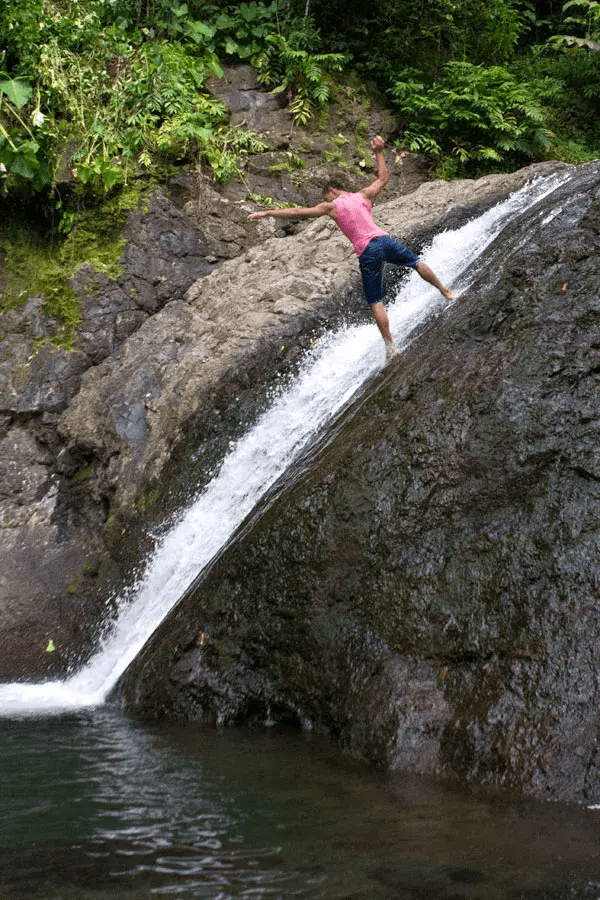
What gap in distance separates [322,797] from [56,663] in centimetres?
418

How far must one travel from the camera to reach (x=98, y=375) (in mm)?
9367

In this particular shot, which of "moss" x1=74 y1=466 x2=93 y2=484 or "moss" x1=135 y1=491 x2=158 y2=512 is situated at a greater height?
"moss" x1=74 y1=466 x2=93 y2=484

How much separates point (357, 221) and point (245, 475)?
7.69 feet

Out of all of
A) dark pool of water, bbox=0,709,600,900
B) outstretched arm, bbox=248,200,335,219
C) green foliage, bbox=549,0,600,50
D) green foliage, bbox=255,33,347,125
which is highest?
green foliage, bbox=549,0,600,50

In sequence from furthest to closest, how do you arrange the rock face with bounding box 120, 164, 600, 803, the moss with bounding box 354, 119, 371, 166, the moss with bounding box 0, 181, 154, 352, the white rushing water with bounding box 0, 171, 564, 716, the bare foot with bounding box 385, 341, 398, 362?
the moss with bounding box 354, 119, 371, 166 < the moss with bounding box 0, 181, 154, 352 < the bare foot with bounding box 385, 341, 398, 362 < the white rushing water with bounding box 0, 171, 564, 716 < the rock face with bounding box 120, 164, 600, 803

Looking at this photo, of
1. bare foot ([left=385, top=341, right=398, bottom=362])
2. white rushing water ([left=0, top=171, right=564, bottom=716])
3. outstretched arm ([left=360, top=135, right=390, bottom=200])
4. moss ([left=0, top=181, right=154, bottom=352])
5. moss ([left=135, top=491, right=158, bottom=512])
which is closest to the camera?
white rushing water ([left=0, top=171, right=564, bottom=716])

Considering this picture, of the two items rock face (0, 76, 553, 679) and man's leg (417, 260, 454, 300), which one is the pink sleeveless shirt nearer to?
man's leg (417, 260, 454, 300)

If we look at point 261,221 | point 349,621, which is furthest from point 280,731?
point 261,221

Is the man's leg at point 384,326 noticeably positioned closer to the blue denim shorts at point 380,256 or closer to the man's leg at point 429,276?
the blue denim shorts at point 380,256

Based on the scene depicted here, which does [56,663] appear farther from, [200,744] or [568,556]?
[568,556]

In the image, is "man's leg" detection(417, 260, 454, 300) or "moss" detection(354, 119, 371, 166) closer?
"man's leg" detection(417, 260, 454, 300)

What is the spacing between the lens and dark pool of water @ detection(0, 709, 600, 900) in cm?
276

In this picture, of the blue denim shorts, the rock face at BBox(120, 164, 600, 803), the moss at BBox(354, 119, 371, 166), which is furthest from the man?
the moss at BBox(354, 119, 371, 166)

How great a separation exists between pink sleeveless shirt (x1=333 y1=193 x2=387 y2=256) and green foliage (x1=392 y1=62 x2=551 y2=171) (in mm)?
5277
